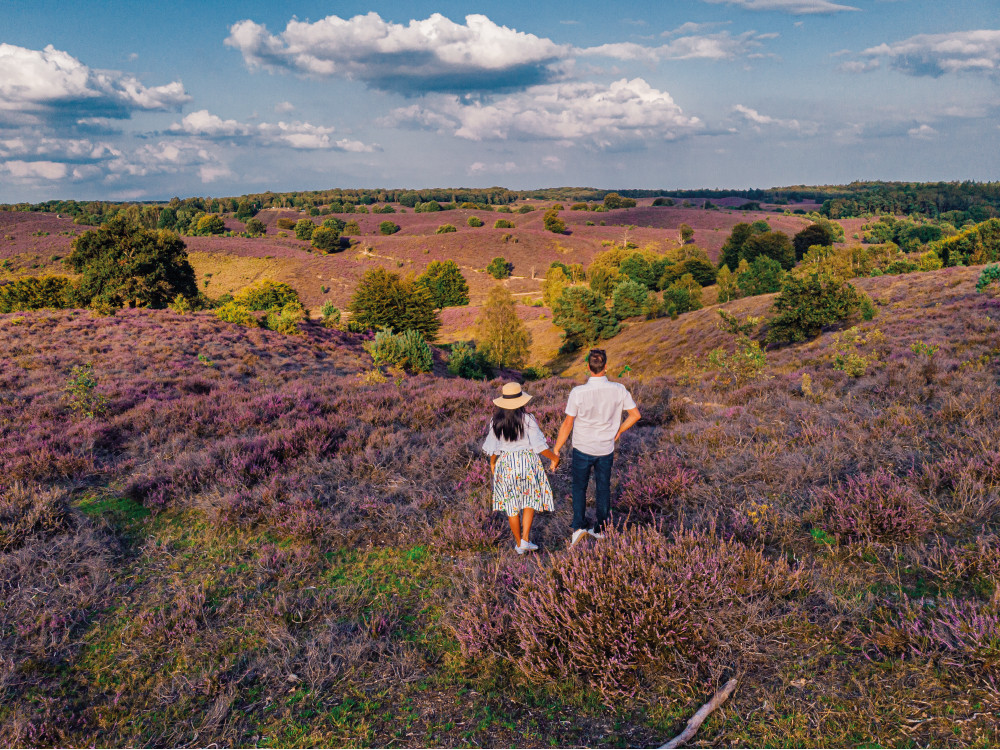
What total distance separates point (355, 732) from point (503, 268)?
77758mm

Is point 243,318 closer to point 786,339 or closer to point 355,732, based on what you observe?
point 355,732

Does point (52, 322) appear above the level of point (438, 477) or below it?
above

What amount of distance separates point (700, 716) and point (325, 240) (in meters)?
92.1

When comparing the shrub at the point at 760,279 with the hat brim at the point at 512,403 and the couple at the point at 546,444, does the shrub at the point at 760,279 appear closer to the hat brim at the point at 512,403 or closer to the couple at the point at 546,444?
the couple at the point at 546,444

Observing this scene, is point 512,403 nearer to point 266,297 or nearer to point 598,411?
point 598,411

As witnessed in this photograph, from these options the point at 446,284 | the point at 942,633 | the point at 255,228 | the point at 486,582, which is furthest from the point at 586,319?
the point at 255,228

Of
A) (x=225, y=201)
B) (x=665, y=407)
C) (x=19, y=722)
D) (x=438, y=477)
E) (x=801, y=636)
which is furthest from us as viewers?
(x=225, y=201)

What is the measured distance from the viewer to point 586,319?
156ft

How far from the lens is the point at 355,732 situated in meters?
3.13

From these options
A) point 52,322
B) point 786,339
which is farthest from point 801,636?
point 52,322

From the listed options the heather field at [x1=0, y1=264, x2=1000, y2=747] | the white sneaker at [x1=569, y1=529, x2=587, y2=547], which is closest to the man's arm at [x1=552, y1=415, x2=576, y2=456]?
the white sneaker at [x1=569, y1=529, x2=587, y2=547]

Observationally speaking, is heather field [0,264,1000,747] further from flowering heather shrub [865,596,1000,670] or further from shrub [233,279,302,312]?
shrub [233,279,302,312]

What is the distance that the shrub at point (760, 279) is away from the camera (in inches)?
2127

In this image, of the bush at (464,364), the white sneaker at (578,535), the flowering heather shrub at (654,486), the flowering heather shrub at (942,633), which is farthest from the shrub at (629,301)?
the flowering heather shrub at (942,633)
